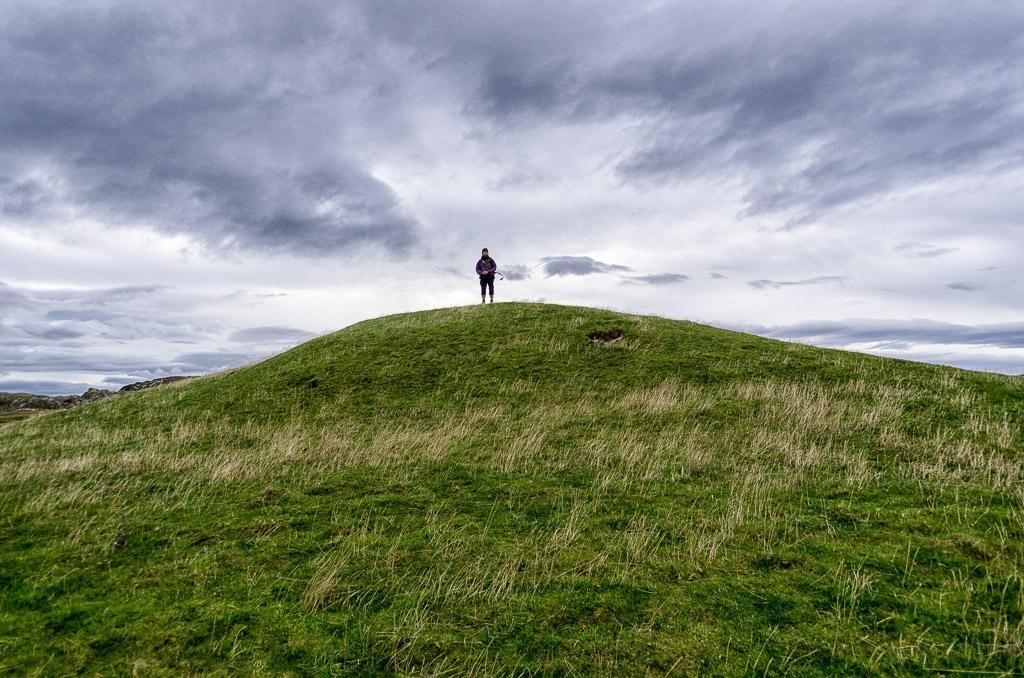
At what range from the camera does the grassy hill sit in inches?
233

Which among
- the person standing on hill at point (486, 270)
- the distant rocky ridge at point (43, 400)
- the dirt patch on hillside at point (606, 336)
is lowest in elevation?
the distant rocky ridge at point (43, 400)

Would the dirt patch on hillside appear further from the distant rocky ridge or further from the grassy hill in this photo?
the distant rocky ridge

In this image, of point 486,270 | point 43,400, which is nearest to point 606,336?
point 486,270

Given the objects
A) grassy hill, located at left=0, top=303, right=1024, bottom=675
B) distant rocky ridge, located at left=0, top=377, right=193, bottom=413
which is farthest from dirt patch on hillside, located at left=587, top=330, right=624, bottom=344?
distant rocky ridge, located at left=0, top=377, right=193, bottom=413

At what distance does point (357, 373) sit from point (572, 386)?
33.9ft

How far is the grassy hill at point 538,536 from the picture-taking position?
592 cm

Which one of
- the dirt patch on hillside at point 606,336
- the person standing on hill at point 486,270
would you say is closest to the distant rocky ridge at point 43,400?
the person standing on hill at point 486,270

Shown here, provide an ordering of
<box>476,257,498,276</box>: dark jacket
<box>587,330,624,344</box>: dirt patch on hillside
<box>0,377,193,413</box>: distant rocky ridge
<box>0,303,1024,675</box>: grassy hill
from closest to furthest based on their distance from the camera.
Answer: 1. <box>0,303,1024,675</box>: grassy hill
2. <box>587,330,624,344</box>: dirt patch on hillside
3. <box>476,257,498,276</box>: dark jacket
4. <box>0,377,193,413</box>: distant rocky ridge

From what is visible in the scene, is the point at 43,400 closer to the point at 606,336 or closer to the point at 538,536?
the point at 606,336

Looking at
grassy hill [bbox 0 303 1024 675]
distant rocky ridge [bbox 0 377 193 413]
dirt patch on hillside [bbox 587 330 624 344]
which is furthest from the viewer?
distant rocky ridge [bbox 0 377 193 413]

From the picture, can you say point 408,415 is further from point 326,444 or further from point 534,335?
point 534,335

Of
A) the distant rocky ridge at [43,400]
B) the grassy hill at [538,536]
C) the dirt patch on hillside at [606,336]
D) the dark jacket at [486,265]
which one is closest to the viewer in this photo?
the grassy hill at [538,536]

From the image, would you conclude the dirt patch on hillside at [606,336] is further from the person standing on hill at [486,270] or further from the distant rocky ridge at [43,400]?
the distant rocky ridge at [43,400]

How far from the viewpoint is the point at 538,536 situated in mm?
8969
